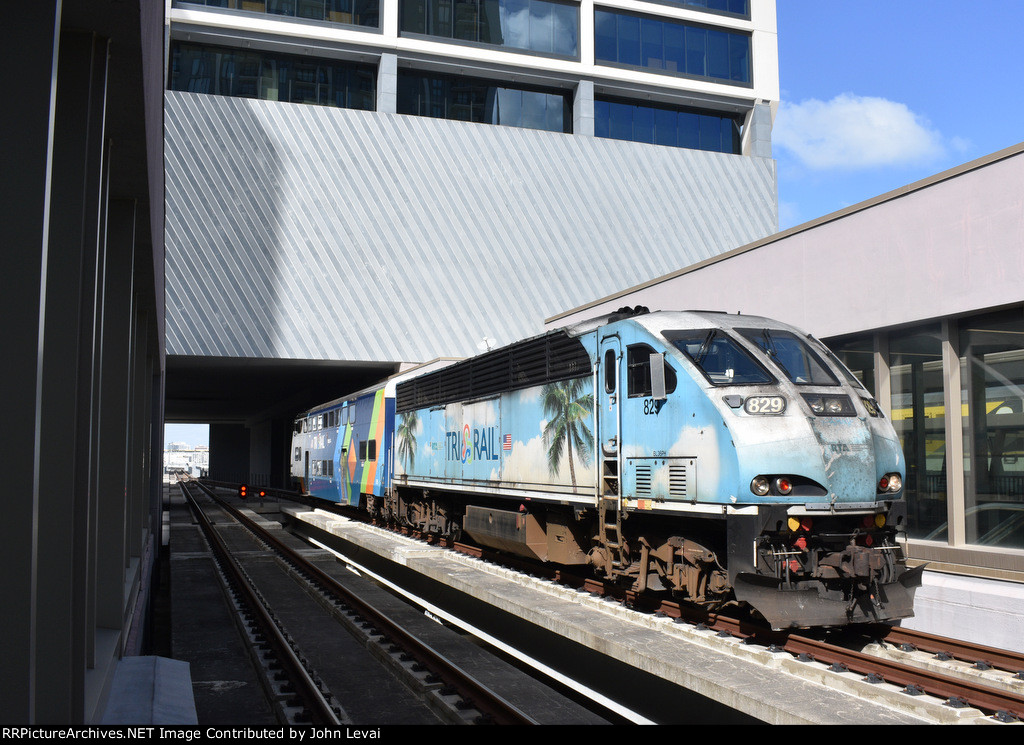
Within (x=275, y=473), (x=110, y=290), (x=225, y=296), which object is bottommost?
(x=275, y=473)

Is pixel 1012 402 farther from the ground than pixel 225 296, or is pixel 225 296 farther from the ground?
pixel 225 296

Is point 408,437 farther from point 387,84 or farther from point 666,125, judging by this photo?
point 666,125

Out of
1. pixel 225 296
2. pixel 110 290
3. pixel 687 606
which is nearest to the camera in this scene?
pixel 110 290

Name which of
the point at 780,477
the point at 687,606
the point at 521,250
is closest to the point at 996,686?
the point at 780,477

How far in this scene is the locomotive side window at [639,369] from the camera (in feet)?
31.0

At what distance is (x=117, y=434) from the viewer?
703 cm

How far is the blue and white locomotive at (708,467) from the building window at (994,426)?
2804mm

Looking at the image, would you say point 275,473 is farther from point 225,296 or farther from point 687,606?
point 687,606

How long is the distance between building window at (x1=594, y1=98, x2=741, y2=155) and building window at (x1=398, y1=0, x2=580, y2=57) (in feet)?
10.2

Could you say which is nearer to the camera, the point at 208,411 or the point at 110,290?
the point at 110,290

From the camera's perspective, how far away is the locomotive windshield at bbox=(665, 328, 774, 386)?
28.3ft

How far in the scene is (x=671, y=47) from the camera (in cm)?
3688

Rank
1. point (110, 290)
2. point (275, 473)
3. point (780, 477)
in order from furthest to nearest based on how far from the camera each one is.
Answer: point (275, 473)
point (780, 477)
point (110, 290)

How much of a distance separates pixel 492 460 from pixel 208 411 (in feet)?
183
